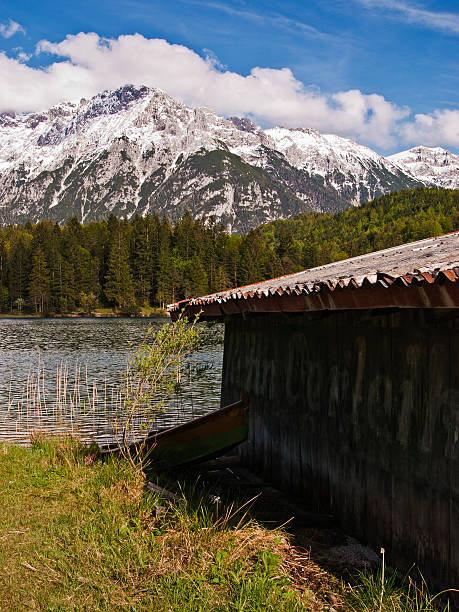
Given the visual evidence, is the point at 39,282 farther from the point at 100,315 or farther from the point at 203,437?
the point at 203,437

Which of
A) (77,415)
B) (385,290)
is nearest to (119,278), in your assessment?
(77,415)

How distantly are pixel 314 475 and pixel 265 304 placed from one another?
2.19m

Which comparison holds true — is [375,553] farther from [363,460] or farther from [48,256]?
[48,256]

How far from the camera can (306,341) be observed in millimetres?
7113

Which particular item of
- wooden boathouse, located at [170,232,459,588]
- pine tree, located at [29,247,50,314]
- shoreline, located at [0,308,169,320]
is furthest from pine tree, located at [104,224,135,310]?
wooden boathouse, located at [170,232,459,588]

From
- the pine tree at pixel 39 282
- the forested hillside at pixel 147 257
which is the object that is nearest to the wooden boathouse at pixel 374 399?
the forested hillside at pixel 147 257

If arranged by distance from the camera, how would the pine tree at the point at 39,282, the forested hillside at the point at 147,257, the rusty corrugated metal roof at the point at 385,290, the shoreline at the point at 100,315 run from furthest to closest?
1. the forested hillside at the point at 147,257
2. the pine tree at the point at 39,282
3. the shoreline at the point at 100,315
4. the rusty corrugated metal roof at the point at 385,290

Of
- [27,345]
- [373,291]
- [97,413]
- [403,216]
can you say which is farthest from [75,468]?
[403,216]

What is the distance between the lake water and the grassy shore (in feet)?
5.58

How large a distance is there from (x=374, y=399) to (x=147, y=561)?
2618mm

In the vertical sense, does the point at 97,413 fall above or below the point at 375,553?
below

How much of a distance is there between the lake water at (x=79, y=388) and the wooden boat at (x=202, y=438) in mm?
712

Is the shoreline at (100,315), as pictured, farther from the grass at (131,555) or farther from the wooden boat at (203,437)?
the grass at (131,555)

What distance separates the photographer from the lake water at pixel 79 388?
49.9 ft
